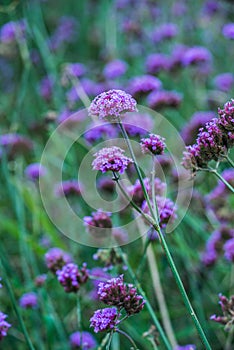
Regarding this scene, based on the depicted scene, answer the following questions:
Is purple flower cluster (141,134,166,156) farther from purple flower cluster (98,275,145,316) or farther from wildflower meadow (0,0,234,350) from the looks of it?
purple flower cluster (98,275,145,316)

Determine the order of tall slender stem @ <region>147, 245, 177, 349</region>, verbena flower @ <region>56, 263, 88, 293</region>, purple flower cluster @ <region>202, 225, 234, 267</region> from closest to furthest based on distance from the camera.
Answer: verbena flower @ <region>56, 263, 88, 293</region>
tall slender stem @ <region>147, 245, 177, 349</region>
purple flower cluster @ <region>202, 225, 234, 267</region>

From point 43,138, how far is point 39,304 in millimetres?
970

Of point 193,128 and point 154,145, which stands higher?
point 193,128

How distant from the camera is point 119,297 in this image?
2.43ft

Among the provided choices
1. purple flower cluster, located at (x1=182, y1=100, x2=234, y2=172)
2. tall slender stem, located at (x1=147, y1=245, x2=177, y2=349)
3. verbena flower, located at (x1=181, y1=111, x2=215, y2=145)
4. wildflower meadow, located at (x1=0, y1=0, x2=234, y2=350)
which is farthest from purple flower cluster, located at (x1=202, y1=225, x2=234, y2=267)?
purple flower cluster, located at (x1=182, y1=100, x2=234, y2=172)

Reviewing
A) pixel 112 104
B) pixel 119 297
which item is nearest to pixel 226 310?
pixel 119 297

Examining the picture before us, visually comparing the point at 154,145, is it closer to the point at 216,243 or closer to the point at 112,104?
the point at 112,104

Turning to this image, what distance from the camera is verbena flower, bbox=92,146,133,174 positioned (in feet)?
2.46

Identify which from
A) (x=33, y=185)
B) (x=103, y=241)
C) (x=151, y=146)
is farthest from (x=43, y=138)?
(x=151, y=146)

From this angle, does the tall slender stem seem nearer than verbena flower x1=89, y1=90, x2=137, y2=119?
No

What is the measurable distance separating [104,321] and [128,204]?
1.55 ft

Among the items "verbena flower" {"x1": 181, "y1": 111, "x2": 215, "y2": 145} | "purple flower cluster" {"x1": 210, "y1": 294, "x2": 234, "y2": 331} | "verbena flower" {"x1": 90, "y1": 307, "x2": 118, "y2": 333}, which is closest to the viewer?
"verbena flower" {"x1": 90, "y1": 307, "x2": 118, "y2": 333}

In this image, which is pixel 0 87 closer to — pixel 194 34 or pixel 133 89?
pixel 194 34

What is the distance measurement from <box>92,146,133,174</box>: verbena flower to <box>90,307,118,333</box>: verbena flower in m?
0.19
